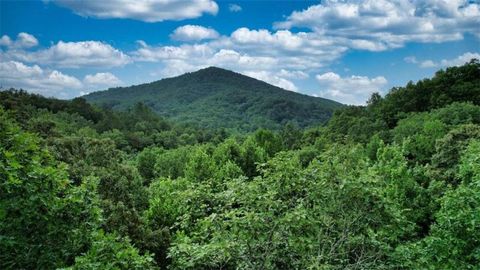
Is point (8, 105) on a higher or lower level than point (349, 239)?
higher

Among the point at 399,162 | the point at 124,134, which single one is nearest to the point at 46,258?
the point at 399,162

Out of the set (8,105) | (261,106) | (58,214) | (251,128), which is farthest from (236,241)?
(261,106)

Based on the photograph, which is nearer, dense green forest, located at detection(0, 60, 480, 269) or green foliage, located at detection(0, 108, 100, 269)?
green foliage, located at detection(0, 108, 100, 269)

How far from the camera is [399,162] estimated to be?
24094mm

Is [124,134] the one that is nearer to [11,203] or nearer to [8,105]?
[8,105]

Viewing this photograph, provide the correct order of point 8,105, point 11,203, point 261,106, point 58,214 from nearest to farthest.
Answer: point 11,203, point 58,214, point 8,105, point 261,106

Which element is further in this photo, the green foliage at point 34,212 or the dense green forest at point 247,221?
the dense green forest at point 247,221

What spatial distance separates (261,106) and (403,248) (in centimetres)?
18630

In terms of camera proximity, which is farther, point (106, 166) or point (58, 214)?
point (106, 166)

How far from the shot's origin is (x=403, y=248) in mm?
11711

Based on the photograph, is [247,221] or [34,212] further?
[247,221]

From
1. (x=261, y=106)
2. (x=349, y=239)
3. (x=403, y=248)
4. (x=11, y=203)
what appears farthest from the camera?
(x=261, y=106)

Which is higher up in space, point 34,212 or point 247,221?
point 34,212

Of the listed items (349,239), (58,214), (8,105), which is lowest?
(349,239)
